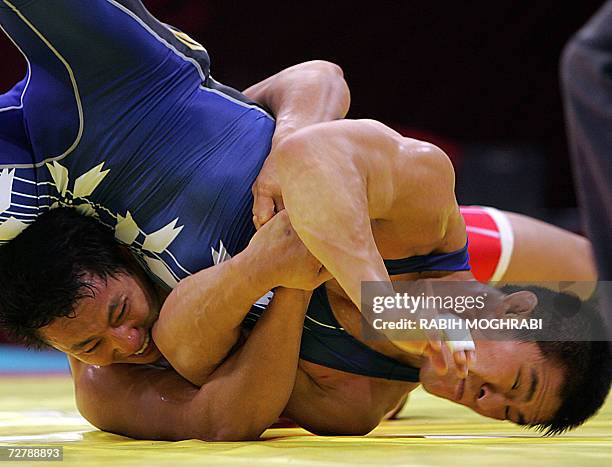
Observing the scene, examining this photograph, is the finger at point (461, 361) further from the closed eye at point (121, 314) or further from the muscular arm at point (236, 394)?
the closed eye at point (121, 314)

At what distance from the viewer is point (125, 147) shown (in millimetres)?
2002

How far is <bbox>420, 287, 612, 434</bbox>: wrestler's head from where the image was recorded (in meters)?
Answer: 1.97

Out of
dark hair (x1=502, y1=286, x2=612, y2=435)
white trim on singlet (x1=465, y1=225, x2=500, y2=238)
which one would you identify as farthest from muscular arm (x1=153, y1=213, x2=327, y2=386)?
white trim on singlet (x1=465, y1=225, x2=500, y2=238)

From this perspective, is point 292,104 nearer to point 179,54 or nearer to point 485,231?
point 179,54

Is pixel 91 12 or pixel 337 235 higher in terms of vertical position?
pixel 91 12

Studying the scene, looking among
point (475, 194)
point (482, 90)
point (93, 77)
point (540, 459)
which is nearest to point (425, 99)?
point (482, 90)

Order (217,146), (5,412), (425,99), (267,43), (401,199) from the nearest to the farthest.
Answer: (401,199) → (217,146) → (5,412) → (267,43) → (425,99)

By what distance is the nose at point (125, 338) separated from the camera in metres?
1.98

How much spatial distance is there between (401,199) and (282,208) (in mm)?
248

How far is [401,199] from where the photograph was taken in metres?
1.77

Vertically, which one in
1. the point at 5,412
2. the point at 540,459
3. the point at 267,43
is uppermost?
the point at 540,459

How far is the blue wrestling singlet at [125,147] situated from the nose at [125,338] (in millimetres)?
128

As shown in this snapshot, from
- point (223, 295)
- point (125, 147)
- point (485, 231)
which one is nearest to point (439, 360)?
point (223, 295)

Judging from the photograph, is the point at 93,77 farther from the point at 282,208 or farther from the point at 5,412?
the point at 5,412
